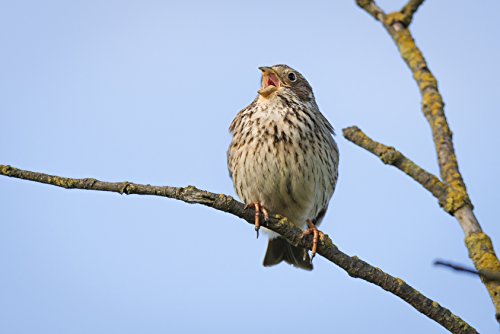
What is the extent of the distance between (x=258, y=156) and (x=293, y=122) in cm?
50

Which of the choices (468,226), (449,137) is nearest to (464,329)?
(468,226)

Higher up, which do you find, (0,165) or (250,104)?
(250,104)

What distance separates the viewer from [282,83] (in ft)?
23.2

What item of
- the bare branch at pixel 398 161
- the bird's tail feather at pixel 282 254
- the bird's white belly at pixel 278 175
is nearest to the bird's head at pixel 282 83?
the bird's white belly at pixel 278 175

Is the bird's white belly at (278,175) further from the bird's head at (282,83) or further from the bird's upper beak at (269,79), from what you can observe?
the bird's upper beak at (269,79)

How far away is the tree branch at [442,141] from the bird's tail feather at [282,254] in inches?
171

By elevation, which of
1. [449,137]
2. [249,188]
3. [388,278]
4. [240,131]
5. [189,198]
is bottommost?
[388,278]

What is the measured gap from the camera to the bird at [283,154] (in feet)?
20.6

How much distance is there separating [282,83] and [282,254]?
73.3 inches

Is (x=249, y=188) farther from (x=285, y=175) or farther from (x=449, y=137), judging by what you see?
(x=449, y=137)

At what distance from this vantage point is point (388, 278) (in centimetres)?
350

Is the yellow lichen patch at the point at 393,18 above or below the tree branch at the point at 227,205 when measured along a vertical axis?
above

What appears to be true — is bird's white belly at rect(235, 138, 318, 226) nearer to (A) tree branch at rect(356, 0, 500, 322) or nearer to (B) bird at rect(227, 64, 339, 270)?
(B) bird at rect(227, 64, 339, 270)

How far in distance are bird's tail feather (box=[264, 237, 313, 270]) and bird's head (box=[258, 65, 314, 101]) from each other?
1.60m
